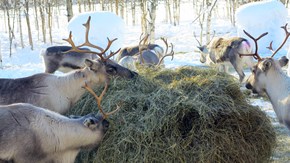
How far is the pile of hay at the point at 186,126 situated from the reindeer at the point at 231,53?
4707 millimetres

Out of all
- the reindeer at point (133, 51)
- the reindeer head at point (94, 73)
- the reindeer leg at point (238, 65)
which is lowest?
the reindeer leg at point (238, 65)

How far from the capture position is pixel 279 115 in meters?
4.88

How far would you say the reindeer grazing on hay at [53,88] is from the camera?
4727mm

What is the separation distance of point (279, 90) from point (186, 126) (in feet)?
4.35

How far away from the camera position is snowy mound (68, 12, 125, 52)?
13.0m

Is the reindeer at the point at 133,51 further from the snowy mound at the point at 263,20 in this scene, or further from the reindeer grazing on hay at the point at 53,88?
the snowy mound at the point at 263,20

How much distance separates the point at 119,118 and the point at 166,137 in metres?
0.51

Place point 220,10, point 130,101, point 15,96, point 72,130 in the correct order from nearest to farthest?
point 72,130 → point 130,101 → point 15,96 → point 220,10

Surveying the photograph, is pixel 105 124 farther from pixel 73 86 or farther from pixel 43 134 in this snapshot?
pixel 73 86

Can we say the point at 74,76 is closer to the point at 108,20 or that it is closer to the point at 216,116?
the point at 216,116

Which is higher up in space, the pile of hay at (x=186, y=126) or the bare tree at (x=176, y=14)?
the bare tree at (x=176, y=14)

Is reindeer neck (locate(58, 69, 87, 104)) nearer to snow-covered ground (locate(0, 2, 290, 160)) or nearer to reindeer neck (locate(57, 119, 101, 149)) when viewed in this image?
reindeer neck (locate(57, 119, 101, 149))

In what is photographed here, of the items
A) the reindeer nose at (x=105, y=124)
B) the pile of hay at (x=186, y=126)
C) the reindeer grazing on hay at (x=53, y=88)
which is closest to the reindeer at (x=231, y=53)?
the pile of hay at (x=186, y=126)

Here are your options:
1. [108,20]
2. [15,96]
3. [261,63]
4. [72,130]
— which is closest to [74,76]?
[15,96]
